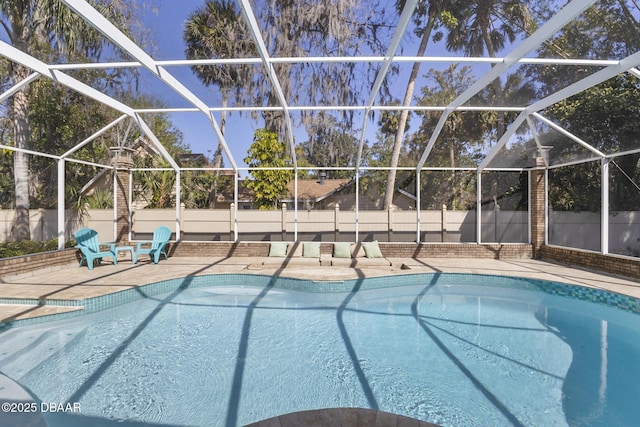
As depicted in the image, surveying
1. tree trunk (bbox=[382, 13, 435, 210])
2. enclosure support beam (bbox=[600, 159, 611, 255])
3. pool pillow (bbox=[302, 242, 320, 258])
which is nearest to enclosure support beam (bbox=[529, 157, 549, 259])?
enclosure support beam (bbox=[600, 159, 611, 255])

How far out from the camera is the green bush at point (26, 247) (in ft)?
26.4

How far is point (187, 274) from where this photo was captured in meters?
7.86

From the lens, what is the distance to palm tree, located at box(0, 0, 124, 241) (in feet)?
20.6

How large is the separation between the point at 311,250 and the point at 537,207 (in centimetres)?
735

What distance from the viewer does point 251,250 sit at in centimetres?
1080

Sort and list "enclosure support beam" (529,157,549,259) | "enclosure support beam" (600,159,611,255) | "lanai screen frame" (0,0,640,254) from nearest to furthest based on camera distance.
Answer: "lanai screen frame" (0,0,640,254)
"enclosure support beam" (600,159,611,255)
"enclosure support beam" (529,157,549,259)

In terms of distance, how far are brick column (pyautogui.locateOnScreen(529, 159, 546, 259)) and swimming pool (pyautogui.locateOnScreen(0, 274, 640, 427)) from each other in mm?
3935

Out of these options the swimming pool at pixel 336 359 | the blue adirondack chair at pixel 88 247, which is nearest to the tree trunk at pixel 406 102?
the swimming pool at pixel 336 359

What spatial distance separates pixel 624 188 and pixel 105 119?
1599cm

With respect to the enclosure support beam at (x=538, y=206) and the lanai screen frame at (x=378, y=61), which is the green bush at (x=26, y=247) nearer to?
the lanai screen frame at (x=378, y=61)

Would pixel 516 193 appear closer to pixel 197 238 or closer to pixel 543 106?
pixel 543 106

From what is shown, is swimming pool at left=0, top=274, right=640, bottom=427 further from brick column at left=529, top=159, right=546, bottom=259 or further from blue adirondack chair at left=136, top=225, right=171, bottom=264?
brick column at left=529, top=159, right=546, bottom=259

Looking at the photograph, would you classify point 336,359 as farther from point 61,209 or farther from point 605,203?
point 61,209

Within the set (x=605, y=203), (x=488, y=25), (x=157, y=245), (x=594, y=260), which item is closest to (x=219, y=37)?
(x=157, y=245)
